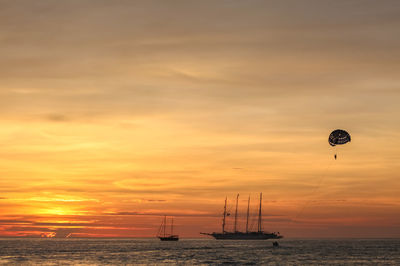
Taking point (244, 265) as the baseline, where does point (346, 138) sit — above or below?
above

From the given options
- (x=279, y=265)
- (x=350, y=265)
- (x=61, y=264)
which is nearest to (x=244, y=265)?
(x=279, y=265)

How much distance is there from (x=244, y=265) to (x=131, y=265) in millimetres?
28591

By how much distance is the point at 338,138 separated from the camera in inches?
3573

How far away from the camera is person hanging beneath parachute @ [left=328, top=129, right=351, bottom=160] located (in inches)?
3536

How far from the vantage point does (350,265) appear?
142250 mm

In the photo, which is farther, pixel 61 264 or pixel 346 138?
pixel 61 264

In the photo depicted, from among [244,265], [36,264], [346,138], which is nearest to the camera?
[346,138]

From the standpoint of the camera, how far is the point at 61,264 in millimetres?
145250

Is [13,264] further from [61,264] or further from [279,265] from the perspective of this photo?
[279,265]

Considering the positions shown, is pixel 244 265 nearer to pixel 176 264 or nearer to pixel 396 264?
pixel 176 264

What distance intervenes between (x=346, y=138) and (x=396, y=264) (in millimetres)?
70024

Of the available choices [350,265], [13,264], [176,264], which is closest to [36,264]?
[13,264]

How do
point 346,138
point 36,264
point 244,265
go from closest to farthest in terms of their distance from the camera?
point 346,138 → point 244,265 → point 36,264

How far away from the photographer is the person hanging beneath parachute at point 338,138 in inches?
3536
